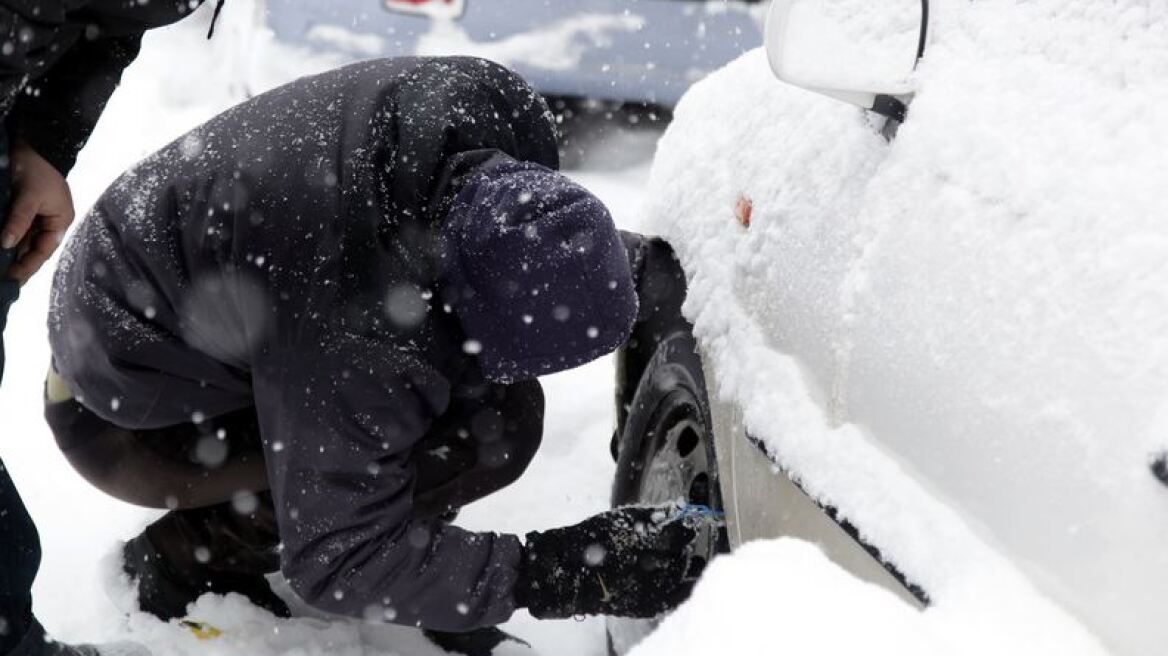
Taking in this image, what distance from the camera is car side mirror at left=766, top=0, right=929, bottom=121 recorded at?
132 centimetres

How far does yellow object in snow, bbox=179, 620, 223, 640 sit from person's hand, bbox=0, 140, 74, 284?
88 centimetres

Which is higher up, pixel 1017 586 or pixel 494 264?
pixel 1017 586

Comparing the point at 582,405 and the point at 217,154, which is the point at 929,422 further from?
the point at 582,405

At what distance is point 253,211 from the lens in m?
1.70

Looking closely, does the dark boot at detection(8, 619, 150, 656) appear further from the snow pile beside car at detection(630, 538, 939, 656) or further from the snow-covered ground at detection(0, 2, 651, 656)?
the snow pile beside car at detection(630, 538, 939, 656)

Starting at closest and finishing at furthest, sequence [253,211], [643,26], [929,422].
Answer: [929,422], [253,211], [643,26]

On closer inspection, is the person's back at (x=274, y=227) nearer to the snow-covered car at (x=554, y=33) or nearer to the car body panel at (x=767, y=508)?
the car body panel at (x=767, y=508)

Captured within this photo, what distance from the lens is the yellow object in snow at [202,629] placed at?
7.59 ft

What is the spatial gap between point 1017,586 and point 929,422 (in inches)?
8.5

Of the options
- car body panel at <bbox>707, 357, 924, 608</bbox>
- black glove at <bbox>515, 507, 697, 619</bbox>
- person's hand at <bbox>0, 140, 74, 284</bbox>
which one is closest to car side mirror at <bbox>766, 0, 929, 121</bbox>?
car body panel at <bbox>707, 357, 924, 608</bbox>

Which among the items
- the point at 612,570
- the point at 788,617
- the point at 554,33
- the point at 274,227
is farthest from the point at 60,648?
the point at 554,33

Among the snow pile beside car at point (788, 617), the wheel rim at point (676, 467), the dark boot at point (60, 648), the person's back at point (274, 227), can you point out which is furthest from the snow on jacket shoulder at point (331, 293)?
the snow pile beside car at point (788, 617)

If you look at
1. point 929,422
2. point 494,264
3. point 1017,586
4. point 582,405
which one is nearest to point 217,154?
point 494,264

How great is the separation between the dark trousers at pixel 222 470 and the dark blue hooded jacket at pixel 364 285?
11.5 inches
